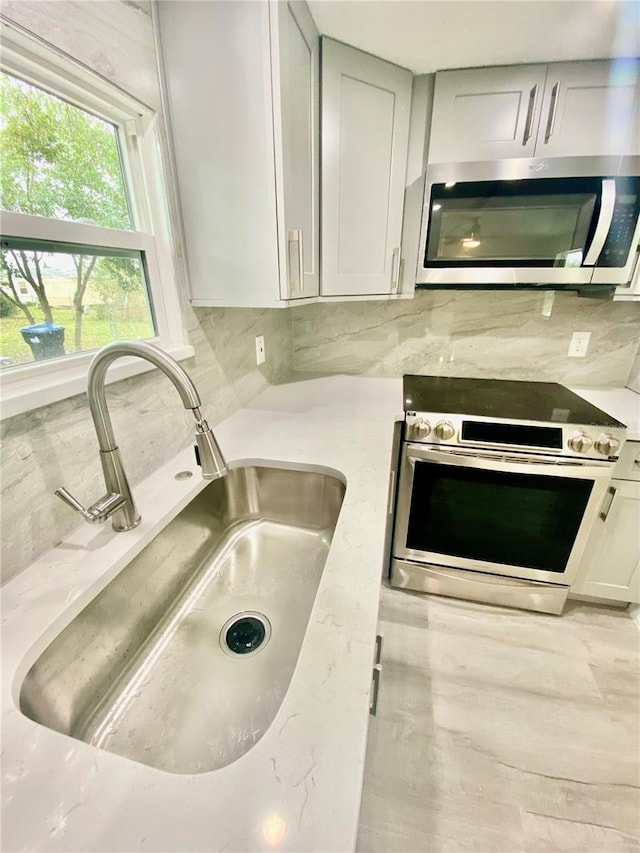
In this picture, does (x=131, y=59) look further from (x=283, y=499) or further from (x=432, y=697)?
(x=432, y=697)

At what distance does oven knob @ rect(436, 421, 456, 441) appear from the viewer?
1.34 meters

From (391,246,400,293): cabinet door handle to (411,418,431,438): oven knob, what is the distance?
0.61m

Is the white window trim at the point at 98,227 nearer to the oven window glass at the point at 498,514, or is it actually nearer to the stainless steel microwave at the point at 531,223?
the stainless steel microwave at the point at 531,223

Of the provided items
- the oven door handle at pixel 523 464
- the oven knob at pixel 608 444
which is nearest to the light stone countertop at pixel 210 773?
the oven door handle at pixel 523 464

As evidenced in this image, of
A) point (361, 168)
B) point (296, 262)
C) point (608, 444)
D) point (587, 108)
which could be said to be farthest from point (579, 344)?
point (296, 262)

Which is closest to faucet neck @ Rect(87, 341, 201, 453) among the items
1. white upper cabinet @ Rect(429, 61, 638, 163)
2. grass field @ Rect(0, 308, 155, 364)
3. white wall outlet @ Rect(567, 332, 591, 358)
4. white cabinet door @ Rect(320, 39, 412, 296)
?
grass field @ Rect(0, 308, 155, 364)

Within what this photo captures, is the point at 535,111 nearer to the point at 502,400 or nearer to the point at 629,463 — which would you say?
the point at 502,400

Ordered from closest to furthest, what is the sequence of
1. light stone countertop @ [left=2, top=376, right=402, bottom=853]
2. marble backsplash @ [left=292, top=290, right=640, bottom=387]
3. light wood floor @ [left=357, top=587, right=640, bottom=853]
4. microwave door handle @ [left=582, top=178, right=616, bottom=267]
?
light stone countertop @ [left=2, top=376, right=402, bottom=853]
light wood floor @ [left=357, top=587, right=640, bottom=853]
microwave door handle @ [left=582, top=178, right=616, bottom=267]
marble backsplash @ [left=292, top=290, right=640, bottom=387]

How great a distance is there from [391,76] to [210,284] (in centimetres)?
105

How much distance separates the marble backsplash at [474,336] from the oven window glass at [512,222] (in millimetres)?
459

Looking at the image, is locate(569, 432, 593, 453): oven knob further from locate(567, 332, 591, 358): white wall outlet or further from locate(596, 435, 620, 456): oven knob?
locate(567, 332, 591, 358): white wall outlet

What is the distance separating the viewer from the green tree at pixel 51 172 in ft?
2.22

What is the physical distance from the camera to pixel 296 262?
1083 millimetres

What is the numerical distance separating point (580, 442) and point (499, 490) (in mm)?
335
